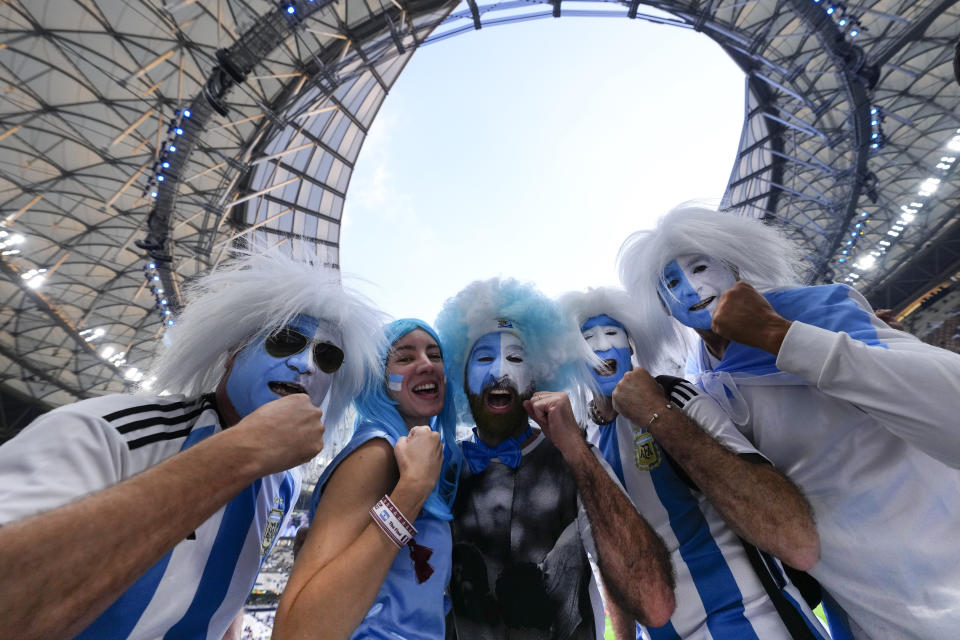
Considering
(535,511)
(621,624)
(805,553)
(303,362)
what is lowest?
(621,624)

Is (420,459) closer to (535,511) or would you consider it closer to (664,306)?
(535,511)

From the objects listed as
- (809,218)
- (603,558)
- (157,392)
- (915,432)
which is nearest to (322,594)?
(603,558)

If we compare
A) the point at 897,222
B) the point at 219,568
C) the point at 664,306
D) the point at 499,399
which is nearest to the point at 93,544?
the point at 219,568

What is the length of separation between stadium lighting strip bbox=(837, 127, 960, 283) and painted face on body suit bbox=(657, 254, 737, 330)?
20.9 m

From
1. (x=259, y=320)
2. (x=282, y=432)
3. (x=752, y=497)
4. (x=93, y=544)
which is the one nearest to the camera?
(x=93, y=544)

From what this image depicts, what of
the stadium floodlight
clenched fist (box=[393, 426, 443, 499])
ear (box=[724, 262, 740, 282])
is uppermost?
the stadium floodlight

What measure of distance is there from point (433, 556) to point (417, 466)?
0.52 metres

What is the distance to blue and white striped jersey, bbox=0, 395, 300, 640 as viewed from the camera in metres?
1.30

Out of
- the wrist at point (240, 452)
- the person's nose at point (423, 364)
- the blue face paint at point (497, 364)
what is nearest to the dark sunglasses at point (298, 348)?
the person's nose at point (423, 364)

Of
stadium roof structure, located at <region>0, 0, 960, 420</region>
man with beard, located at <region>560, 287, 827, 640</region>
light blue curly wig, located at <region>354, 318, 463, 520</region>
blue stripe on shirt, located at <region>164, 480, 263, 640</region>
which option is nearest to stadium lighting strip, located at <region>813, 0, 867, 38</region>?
stadium roof structure, located at <region>0, 0, 960, 420</region>

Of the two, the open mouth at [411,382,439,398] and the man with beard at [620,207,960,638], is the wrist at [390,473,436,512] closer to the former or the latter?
the open mouth at [411,382,439,398]

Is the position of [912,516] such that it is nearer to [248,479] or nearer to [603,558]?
[603,558]

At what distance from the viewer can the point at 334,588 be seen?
1.55 m

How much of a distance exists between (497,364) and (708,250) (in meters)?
1.52
